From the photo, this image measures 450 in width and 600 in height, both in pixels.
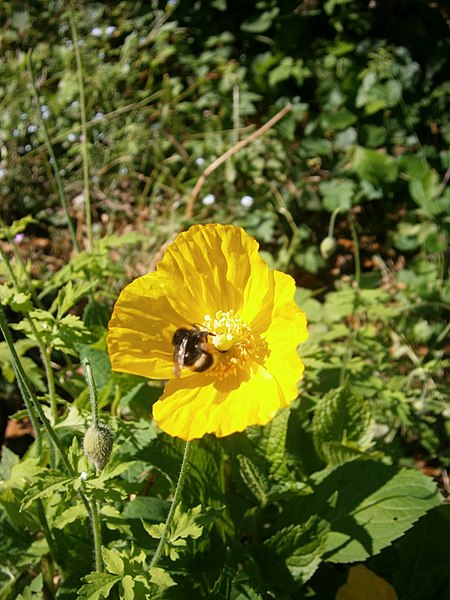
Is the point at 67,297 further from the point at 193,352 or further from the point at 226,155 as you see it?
the point at 226,155

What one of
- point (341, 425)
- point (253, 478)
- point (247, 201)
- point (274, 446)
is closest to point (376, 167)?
point (247, 201)

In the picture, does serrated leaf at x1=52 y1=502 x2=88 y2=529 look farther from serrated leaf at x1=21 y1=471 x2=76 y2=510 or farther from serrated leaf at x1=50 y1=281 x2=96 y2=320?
serrated leaf at x1=50 y1=281 x2=96 y2=320

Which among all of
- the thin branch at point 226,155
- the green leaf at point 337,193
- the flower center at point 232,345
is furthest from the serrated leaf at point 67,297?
the green leaf at point 337,193

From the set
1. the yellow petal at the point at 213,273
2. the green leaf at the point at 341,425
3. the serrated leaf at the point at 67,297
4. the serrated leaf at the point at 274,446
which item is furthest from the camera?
the green leaf at the point at 341,425

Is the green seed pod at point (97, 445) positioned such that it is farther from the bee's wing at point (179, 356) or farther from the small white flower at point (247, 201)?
the small white flower at point (247, 201)

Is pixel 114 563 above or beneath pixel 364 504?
above

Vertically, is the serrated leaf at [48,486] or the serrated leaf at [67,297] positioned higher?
the serrated leaf at [67,297]

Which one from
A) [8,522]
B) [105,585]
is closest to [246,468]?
[105,585]
